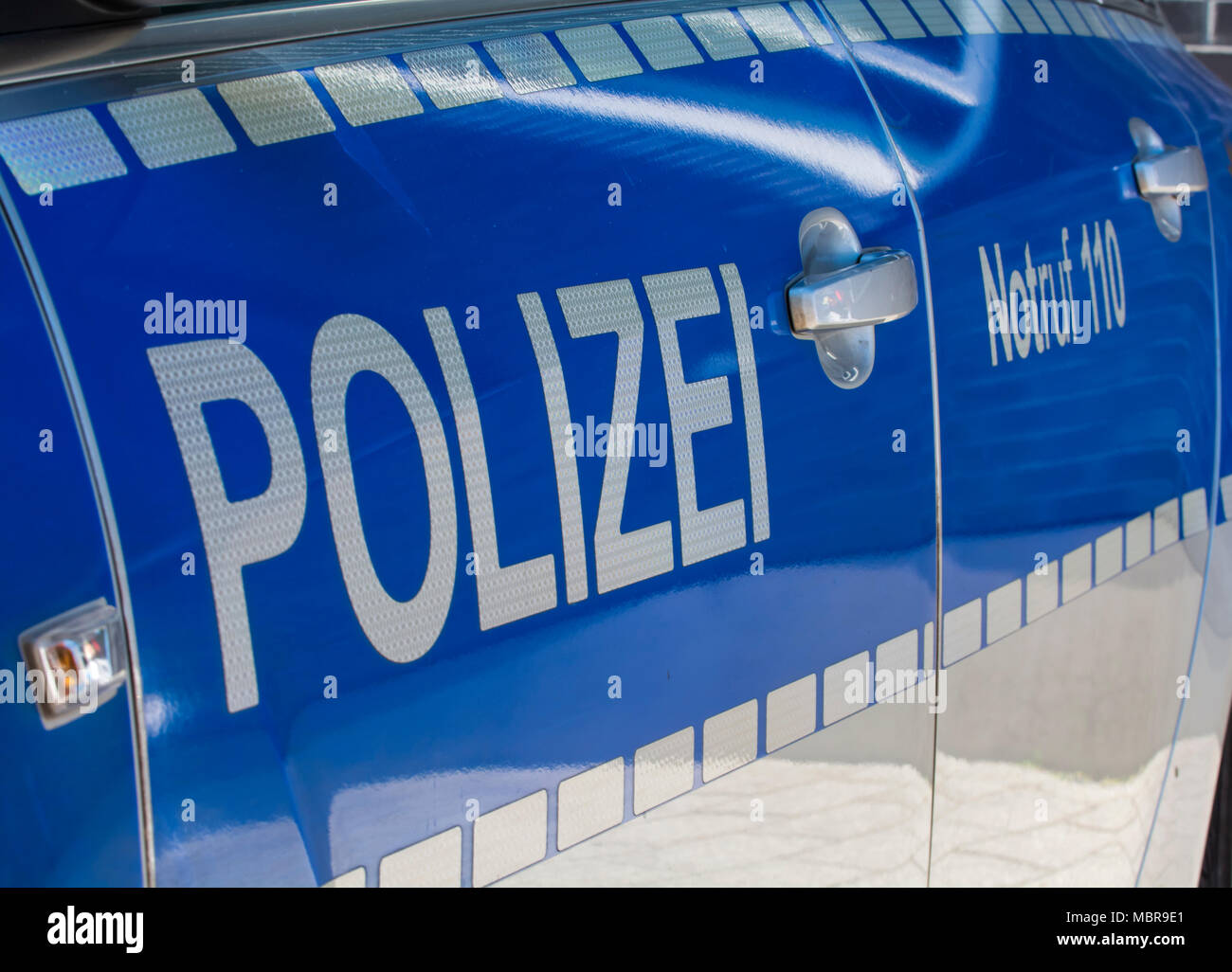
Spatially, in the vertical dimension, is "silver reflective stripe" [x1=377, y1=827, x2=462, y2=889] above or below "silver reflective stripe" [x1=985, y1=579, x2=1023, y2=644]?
Result: below

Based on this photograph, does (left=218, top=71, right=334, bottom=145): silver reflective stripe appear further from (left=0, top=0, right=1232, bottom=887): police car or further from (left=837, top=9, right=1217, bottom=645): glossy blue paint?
(left=837, top=9, right=1217, bottom=645): glossy blue paint

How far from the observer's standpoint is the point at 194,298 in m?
0.79

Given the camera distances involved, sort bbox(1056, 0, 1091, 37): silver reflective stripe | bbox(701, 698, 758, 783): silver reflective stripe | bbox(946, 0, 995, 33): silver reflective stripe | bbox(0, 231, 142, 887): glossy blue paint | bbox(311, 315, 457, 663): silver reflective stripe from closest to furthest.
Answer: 1. bbox(0, 231, 142, 887): glossy blue paint
2. bbox(311, 315, 457, 663): silver reflective stripe
3. bbox(701, 698, 758, 783): silver reflective stripe
4. bbox(946, 0, 995, 33): silver reflective stripe
5. bbox(1056, 0, 1091, 37): silver reflective stripe

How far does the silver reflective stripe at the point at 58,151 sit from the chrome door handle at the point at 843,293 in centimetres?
58

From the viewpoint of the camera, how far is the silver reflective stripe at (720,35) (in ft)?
4.03

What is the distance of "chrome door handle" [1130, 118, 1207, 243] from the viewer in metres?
1.66

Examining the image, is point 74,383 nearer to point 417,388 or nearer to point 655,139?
point 417,388

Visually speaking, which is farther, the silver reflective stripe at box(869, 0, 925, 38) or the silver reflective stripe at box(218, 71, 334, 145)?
the silver reflective stripe at box(869, 0, 925, 38)

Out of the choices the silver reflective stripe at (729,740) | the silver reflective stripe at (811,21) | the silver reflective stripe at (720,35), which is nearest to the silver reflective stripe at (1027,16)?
the silver reflective stripe at (811,21)

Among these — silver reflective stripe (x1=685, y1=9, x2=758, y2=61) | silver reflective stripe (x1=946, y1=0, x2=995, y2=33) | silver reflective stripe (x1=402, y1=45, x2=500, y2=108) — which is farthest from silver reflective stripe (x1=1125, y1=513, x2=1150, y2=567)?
silver reflective stripe (x1=402, y1=45, x2=500, y2=108)

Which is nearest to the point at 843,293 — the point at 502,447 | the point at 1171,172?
the point at 502,447

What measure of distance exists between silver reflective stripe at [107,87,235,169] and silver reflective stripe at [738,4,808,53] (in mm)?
619

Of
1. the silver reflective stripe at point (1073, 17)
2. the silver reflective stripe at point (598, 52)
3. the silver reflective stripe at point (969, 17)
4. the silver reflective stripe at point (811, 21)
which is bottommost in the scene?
the silver reflective stripe at point (598, 52)

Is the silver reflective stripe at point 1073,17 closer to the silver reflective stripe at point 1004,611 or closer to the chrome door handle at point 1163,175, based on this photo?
the chrome door handle at point 1163,175
